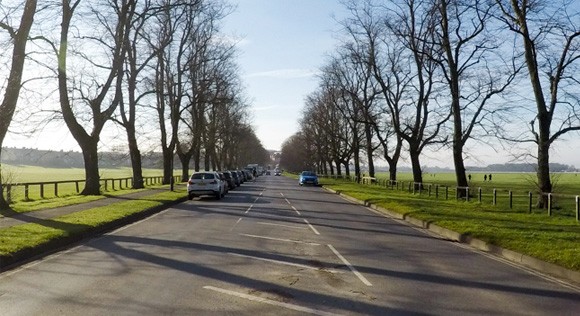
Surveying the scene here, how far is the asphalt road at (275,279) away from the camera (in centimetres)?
736

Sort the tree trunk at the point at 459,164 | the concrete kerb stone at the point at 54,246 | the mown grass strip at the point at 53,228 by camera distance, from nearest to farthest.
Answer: the concrete kerb stone at the point at 54,246 → the mown grass strip at the point at 53,228 → the tree trunk at the point at 459,164

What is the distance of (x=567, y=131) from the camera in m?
24.9

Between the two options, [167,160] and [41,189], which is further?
[167,160]

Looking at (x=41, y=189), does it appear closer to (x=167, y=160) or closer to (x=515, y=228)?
(x=515, y=228)

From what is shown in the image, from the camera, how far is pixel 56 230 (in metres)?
14.4

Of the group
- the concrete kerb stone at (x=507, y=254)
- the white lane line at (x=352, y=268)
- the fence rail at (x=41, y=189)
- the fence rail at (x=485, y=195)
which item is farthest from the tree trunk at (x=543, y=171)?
the fence rail at (x=41, y=189)

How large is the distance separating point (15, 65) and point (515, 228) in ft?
55.8

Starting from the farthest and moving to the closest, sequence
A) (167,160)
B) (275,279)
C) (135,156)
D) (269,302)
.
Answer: (167,160)
(135,156)
(275,279)
(269,302)

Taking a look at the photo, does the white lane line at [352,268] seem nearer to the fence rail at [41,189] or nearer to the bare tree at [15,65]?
the bare tree at [15,65]

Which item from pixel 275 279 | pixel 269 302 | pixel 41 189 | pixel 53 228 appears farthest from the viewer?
pixel 41 189

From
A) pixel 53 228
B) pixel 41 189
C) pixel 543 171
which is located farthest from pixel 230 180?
pixel 53 228

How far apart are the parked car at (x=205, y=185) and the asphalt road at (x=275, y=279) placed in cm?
1744

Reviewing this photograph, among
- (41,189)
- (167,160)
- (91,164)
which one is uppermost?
(167,160)

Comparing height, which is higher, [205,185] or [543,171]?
[543,171]
